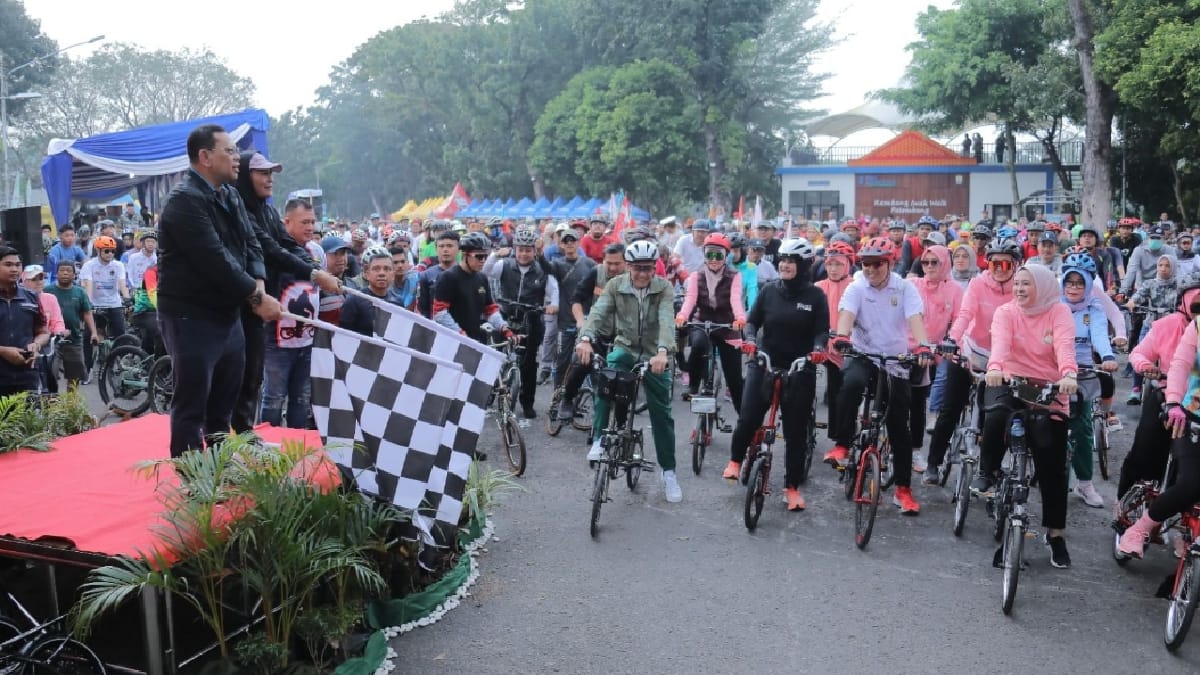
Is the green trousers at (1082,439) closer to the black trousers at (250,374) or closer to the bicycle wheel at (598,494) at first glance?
the bicycle wheel at (598,494)

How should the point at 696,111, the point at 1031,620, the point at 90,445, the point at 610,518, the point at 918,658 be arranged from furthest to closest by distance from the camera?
the point at 696,111 → the point at 610,518 → the point at 90,445 → the point at 1031,620 → the point at 918,658

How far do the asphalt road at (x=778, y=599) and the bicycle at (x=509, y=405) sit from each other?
66 cm

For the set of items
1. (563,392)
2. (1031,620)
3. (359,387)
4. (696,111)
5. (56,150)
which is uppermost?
(696,111)

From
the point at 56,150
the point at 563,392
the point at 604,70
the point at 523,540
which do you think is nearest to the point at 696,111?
the point at 604,70

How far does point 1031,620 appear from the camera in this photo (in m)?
5.95

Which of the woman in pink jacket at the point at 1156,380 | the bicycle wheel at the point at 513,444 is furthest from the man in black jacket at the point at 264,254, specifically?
the woman in pink jacket at the point at 1156,380

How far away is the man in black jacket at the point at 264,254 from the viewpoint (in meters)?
6.45

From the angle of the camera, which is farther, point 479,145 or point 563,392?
point 479,145

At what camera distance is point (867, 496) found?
7.22 meters

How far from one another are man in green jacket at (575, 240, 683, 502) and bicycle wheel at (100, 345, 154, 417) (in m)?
6.45

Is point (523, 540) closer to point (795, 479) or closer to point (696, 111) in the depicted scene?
point (795, 479)

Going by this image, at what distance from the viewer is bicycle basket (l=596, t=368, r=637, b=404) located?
791cm

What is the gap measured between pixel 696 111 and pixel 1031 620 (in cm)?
4196

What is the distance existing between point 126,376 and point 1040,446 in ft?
32.8
